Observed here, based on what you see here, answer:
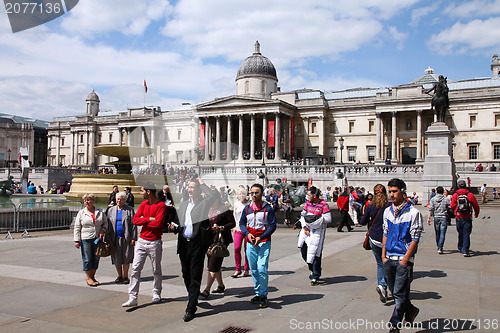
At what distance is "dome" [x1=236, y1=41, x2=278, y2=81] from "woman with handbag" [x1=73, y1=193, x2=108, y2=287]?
211ft

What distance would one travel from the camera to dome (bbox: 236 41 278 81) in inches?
2805

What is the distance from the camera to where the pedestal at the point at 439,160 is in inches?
1066

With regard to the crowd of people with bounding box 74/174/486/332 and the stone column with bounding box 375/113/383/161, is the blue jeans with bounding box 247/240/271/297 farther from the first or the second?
the stone column with bounding box 375/113/383/161

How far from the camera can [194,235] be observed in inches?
269

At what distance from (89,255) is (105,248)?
0.36 metres

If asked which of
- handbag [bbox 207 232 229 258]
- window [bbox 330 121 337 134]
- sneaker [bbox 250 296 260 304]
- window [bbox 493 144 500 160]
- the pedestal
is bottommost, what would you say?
sneaker [bbox 250 296 260 304]

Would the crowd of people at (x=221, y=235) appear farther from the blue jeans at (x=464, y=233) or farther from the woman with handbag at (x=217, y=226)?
the blue jeans at (x=464, y=233)

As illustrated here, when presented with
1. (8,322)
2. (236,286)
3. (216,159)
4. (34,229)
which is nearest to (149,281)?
(236,286)

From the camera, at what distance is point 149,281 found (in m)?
8.80

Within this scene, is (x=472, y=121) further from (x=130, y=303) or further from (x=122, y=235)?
(x=130, y=303)

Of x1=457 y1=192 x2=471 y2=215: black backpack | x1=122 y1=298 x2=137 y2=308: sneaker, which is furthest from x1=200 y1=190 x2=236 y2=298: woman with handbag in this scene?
x1=457 y1=192 x2=471 y2=215: black backpack

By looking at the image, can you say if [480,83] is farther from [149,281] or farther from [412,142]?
[149,281]

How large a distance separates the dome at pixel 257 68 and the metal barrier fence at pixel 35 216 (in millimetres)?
55655

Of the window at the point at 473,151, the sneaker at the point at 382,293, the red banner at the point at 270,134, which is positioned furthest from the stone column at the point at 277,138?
the sneaker at the point at 382,293
